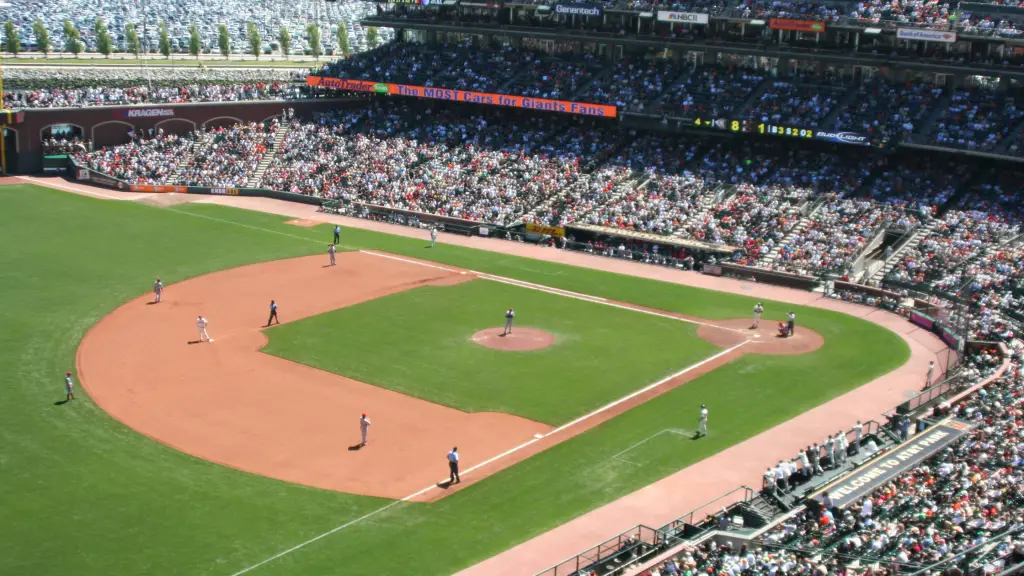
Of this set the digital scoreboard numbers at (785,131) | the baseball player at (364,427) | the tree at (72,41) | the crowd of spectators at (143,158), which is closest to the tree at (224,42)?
the tree at (72,41)

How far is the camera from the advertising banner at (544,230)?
7056cm

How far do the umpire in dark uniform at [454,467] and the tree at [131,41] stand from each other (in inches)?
4384

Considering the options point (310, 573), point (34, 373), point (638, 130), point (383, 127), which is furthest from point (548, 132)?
point (310, 573)

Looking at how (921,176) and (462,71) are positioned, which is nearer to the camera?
(921,176)

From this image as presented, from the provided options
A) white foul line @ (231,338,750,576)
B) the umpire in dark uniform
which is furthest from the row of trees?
the umpire in dark uniform

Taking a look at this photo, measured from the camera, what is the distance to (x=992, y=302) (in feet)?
171

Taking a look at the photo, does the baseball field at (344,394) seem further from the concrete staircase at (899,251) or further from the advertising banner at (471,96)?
the advertising banner at (471,96)

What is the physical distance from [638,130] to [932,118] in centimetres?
2158

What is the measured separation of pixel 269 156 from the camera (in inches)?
3455

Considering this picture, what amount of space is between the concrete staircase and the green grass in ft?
45.0

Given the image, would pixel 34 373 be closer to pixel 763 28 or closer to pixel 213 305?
pixel 213 305

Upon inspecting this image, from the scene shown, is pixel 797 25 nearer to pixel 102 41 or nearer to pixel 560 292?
pixel 560 292

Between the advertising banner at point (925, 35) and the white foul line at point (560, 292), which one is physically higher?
the advertising banner at point (925, 35)

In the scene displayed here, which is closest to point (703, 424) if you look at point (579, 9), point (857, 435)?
point (857, 435)
